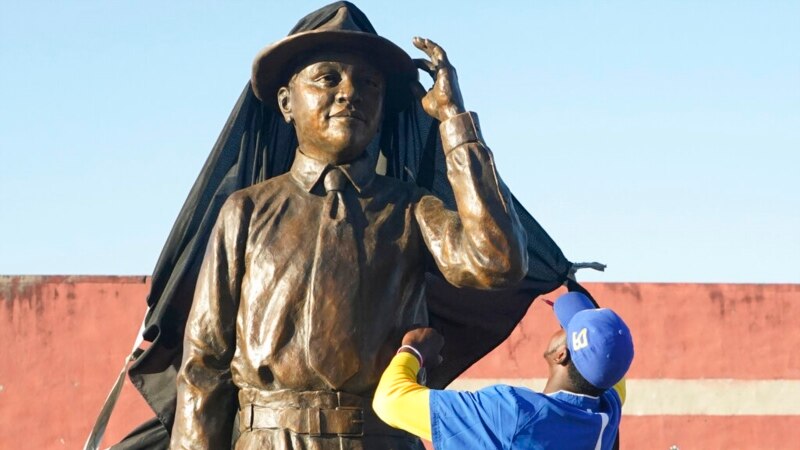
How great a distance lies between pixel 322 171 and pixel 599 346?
113cm

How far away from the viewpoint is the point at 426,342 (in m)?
4.67

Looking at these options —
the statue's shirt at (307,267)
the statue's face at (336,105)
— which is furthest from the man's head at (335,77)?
the statue's shirt at (307,267)

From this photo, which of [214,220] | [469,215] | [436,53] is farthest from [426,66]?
A: [214,220]

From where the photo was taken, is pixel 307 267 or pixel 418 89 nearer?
pixel 307 267

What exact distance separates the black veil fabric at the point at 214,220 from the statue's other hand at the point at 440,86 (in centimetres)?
44

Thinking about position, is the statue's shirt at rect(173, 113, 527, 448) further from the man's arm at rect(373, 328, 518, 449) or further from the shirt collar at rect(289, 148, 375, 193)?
the man's arm at rect(373, 328, 518, 449)

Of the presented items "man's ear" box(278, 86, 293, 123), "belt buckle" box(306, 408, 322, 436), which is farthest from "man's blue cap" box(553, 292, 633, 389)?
"man's ear" box(278, 86, 293, 123)

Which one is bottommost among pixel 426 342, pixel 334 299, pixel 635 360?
pixel 635 360

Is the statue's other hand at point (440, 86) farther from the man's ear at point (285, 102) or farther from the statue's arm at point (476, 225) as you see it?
the man's ear at point (285, 102)

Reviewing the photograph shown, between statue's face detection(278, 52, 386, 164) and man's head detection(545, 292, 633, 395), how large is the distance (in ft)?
2.99

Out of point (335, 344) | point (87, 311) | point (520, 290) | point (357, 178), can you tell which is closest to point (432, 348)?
point (335, 344)

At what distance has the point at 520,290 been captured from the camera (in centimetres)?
568

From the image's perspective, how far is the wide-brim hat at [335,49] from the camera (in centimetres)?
510

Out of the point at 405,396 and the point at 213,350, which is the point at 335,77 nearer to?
the point at 213,350
